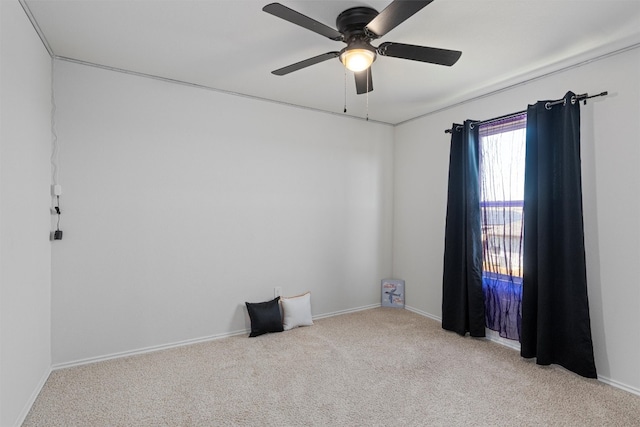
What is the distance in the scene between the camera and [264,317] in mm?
3355

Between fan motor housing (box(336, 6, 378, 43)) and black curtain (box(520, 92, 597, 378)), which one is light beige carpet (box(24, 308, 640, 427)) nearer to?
black curtain (box(520, 92, 597, 378))

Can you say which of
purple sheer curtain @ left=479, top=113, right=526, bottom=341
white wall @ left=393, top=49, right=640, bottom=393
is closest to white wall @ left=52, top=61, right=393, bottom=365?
purple sheer curtain @ left=479, top=113, right=526, bottom=341

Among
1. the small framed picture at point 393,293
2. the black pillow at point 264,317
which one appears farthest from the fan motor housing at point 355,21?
the small framed picture at point 393,293

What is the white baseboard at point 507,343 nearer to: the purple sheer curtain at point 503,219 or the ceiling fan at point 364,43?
the purple sheer curtain at point 503,219

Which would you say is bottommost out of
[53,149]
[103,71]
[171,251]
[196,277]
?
[196,277]

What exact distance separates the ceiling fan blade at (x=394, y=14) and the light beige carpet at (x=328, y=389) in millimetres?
2267

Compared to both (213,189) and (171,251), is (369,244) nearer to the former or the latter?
(213,189)

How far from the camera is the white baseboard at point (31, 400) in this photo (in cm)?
198

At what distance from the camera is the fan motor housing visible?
77.6 inches

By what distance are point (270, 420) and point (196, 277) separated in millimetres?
1598

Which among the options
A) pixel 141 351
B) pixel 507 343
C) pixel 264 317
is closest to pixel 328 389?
pixel 264 317

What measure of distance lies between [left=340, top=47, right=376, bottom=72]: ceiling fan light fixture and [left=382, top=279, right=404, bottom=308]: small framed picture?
2965 millimetres

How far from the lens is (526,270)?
2889 millimetres

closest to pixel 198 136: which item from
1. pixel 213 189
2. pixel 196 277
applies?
pixel 213 189
